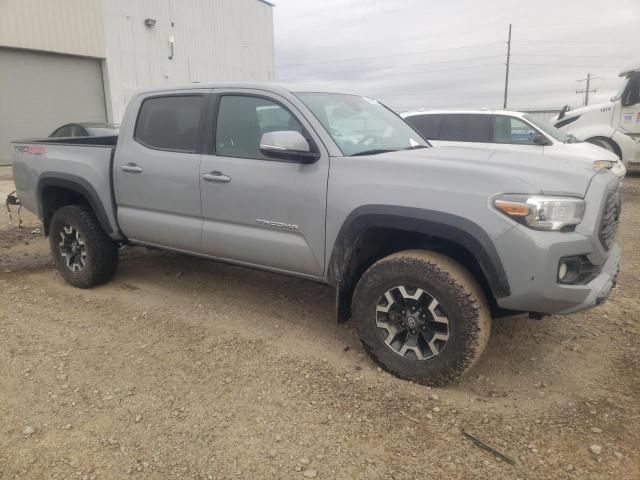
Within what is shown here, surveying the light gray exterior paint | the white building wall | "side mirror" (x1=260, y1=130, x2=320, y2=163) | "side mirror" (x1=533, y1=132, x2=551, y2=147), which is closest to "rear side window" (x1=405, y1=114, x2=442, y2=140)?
"side mirror" (x1=533, y1=132, x2=551, y2=147)

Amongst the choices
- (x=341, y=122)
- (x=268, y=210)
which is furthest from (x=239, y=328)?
(x=341, y=122)

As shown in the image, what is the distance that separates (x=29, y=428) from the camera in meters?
2.71

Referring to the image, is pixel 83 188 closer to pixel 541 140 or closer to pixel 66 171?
pixel 66 171

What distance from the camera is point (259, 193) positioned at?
3.56 meters

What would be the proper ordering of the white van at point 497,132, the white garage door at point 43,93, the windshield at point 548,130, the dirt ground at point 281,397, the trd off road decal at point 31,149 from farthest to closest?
the white garage door at point 43,93 → the windshield at point 548,130 → the white van at point 497,132 → the trd off road decal at point 31,149 → the dirt ground at point 281,397

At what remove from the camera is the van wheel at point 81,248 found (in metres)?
4.70

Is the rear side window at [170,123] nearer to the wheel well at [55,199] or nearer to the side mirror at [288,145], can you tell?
the side mirror at [288,145]

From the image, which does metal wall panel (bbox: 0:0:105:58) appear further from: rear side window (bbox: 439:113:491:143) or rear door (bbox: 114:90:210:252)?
rear door (bbox: 114:90:210:252)

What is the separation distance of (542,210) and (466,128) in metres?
6.55

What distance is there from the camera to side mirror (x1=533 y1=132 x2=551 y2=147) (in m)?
8.38

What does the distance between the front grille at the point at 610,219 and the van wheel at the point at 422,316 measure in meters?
0.77

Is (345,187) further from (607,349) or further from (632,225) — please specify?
(632,225)

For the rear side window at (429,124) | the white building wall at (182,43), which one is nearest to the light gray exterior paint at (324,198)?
the rear side window at (429,124)

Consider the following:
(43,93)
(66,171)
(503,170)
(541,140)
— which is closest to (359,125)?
(503,170)
